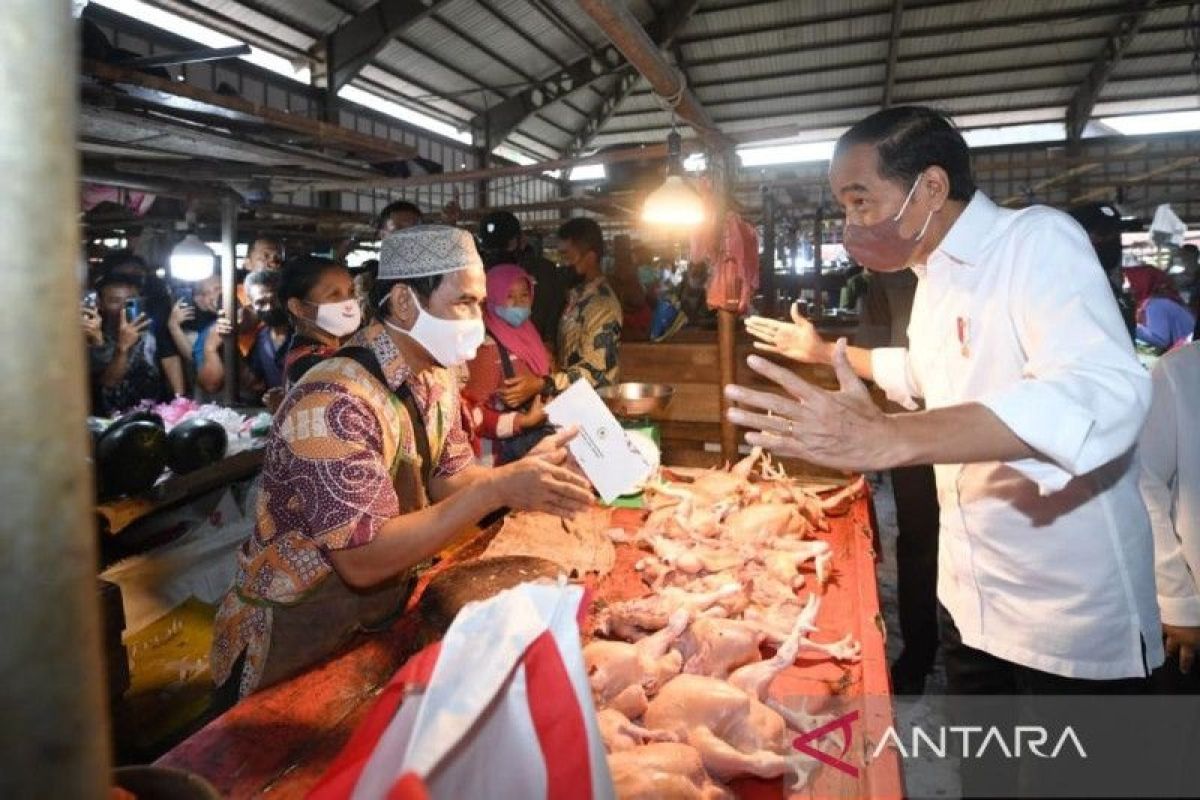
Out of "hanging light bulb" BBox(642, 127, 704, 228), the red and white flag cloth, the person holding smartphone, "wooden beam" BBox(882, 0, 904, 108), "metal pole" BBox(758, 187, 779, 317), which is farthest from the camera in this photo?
"wooden beam" BBox(882, 0, 904, 108)

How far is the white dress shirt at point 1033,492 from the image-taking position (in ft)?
6.52

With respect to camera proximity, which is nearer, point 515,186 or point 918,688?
point 918,688

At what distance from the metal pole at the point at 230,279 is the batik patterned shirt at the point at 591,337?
2.91 meters

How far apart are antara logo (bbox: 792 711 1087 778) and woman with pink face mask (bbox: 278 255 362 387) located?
3.71 metres

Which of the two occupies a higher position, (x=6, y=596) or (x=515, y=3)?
(x=515, y=3)

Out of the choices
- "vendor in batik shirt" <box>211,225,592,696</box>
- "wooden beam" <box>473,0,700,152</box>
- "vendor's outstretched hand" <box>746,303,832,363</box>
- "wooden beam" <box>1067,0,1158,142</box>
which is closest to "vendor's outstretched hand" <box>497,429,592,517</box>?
"vendor in batik shirt" <box>211,225,592,696</box>

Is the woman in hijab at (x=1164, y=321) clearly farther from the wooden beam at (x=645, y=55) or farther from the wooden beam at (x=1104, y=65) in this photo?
the wooden beam at (x=1104, y=65)

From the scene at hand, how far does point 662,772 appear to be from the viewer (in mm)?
1725

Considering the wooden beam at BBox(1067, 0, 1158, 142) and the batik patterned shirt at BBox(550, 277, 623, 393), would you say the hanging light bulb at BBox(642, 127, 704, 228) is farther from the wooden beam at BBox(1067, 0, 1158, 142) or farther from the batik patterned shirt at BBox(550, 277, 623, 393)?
the wooden beam at BBox(1067, 0, 1158, 142)

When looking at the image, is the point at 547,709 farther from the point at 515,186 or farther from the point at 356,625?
the point at 515,186

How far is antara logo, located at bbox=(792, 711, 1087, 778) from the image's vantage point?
6.27 ft

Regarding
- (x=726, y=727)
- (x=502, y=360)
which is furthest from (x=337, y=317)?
(x=726, y=727)

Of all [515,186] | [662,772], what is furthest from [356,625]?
[515,186]

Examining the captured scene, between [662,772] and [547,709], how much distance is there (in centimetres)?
58
